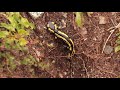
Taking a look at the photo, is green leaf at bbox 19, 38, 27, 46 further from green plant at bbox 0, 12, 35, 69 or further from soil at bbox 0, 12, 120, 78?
soil at bbox 0, 12, 120, 78

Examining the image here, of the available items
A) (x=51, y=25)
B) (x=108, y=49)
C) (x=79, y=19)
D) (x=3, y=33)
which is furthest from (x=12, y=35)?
(x=108, y=49)

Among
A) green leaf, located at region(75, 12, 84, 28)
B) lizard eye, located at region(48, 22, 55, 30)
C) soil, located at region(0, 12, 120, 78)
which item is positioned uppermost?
green leaf, located at region(75, 12, 84, 28)

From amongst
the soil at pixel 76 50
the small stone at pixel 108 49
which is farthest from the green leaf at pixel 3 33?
the small stone at pixel 108 49

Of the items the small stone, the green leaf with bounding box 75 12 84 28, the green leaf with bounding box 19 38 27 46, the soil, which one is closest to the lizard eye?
the soil

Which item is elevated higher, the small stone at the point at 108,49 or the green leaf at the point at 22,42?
the green leaf at the point at 22,42

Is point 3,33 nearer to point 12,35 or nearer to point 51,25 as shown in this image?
point 12,35

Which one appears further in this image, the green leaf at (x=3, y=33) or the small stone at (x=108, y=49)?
the small stone at (x=108, y=49)

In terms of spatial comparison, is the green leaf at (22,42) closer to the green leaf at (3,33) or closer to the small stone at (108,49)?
the green leaf at (3,33)

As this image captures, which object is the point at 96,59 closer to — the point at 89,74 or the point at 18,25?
the point at 89,74

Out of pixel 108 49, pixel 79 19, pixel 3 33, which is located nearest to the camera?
pixel 3 33
